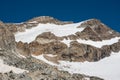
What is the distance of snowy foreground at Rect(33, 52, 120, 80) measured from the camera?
113938 millimetres

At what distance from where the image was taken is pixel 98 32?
164000mm

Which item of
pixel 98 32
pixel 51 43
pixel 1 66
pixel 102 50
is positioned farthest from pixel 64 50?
pixel 1 66

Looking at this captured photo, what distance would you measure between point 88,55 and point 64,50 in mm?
9240

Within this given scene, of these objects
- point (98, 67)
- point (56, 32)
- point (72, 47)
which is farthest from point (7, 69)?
point (56, 32)

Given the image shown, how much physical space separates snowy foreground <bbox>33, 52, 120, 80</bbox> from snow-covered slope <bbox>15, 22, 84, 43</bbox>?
1852 centimetres

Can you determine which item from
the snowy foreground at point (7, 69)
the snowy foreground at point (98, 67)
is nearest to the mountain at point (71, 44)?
the snowy foreground at point (98, 67)

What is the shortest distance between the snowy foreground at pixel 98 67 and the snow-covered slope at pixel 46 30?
1852 centimetres

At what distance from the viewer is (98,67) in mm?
126625

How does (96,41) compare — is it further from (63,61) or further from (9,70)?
(9,70)

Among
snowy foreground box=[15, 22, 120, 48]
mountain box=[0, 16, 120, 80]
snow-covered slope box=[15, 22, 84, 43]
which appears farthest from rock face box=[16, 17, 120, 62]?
snow-covered slope box=[15, 22, 84, 43]

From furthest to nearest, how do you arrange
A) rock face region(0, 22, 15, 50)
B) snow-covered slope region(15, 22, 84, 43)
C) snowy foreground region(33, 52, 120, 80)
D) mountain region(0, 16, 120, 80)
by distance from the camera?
1. snow-covered slope region(15, 22, 84, 43)
2. mountain region(0, 16, 120, 80)
3. snowy foreground region(33, 52, 120, 80)
4. rock face region(0, 22, 15, 50)

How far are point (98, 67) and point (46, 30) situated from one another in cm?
3020

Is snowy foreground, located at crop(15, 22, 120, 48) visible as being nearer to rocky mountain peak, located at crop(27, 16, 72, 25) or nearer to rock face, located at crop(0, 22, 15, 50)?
rocky mountain peak, located at crop(27, 16, 72, 25)

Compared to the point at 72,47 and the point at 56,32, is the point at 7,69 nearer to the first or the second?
the point at 72,47
